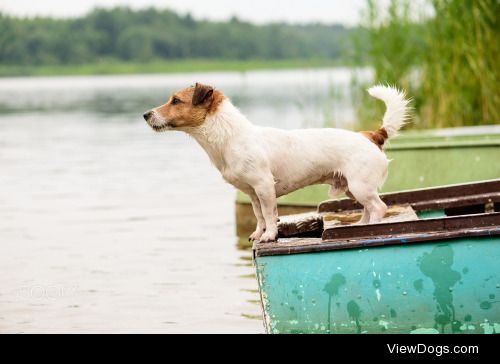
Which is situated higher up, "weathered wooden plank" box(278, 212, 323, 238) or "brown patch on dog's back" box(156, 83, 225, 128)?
"brown patch on dog's back" box(156, 83, 225, 128)

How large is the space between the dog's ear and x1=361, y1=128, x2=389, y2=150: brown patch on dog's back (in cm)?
106

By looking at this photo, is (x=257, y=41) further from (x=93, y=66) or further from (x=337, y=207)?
(x=337, y=207)

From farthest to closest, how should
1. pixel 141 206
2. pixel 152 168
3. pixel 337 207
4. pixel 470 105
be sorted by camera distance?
pixel 152 168 < pixel 141 206 < pixel 470 105 < pixel 337 207

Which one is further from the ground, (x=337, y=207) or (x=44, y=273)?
(x=337, y=207)

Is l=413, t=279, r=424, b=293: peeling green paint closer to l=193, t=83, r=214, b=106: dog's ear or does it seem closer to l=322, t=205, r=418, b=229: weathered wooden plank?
l=322, t=205, r=418, b=229: weathered wooden plank

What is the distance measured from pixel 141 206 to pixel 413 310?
944cm

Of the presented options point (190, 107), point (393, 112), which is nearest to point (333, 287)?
point (393, 112)

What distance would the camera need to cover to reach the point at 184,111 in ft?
20.4

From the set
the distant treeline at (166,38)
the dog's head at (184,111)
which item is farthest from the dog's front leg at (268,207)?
the distant treeline at (166,38)

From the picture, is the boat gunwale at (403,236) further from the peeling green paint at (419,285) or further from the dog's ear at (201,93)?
the dog's ear at (201,93)

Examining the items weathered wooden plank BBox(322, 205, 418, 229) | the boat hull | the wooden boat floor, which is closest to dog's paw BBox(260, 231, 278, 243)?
the boat hull

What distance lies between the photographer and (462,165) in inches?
398

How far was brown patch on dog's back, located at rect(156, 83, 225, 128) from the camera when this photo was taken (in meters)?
6.20
